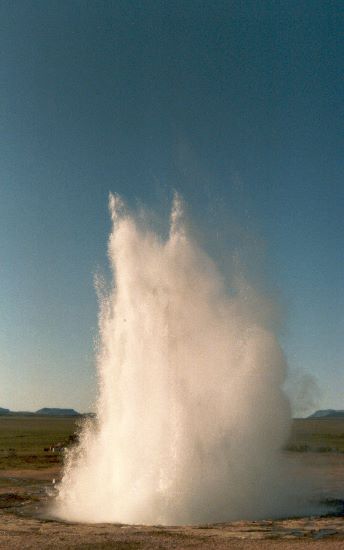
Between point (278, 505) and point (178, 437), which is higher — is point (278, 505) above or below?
below

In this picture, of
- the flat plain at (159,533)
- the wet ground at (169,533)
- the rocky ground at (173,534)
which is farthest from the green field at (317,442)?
the rocky ground at (173,534)

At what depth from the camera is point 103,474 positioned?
28.4m

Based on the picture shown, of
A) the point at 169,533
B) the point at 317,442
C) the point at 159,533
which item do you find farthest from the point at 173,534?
the point at 317,442

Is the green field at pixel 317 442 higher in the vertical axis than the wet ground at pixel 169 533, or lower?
higher

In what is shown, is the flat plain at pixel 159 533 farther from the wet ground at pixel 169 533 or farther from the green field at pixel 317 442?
the green field at pixel 317 442

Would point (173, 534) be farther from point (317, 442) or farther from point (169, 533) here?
point (317, 442)

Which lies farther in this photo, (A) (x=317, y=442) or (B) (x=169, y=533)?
(A) (x=317, y=442)

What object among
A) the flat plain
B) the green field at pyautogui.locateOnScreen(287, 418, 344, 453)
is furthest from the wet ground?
the green field at pyautogui.locateOnScreen(287, 418, 344, 453)

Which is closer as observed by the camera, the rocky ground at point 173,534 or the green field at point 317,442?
the rocky ground at point 173,534

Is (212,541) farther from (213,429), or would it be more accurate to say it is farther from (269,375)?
(269,375)

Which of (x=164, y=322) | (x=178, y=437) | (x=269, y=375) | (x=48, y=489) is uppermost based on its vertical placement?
(x=164, y=322)

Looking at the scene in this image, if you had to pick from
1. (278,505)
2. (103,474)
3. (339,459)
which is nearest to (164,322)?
(103,474)

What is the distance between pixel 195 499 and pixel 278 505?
4291 millimetres

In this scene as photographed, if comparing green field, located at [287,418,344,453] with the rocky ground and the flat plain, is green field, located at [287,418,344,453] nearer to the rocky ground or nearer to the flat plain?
the flat plain
